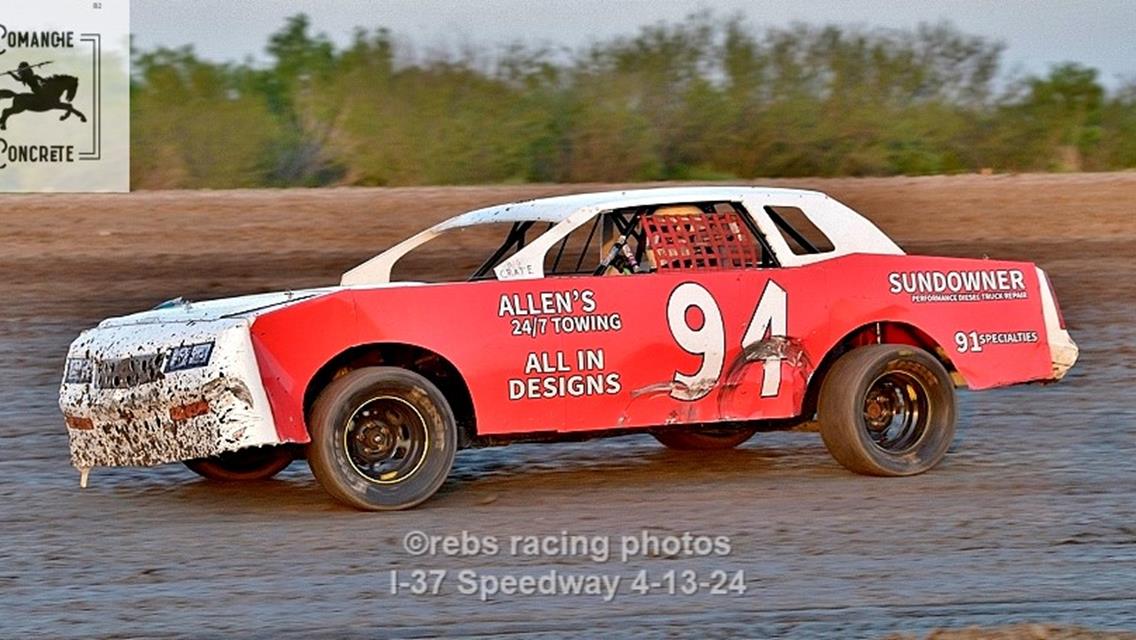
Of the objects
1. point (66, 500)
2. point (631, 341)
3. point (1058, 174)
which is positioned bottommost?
point (66, 500)

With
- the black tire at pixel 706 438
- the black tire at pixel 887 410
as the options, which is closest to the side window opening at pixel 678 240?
the black tire at pixel 887 410

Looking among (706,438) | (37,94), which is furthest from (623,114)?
(706,438)

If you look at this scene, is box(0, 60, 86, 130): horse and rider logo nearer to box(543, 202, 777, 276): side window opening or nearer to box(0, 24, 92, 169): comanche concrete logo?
box(0, 24, 92, 169): comanche concrete logo

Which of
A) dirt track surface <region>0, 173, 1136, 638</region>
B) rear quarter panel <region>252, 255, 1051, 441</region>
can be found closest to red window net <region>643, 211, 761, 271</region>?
rear quarter panel <region>252, 255, 1051, 441</region>

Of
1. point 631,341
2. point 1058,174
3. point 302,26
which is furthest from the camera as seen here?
point 302,26

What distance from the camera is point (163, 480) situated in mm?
10445

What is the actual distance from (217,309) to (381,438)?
935mm

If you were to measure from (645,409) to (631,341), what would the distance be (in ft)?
1.07

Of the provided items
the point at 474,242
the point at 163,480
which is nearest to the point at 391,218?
the point at 474,242

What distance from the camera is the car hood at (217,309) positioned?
30.1 ft

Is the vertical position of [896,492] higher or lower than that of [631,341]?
lower

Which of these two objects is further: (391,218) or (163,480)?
(391,218)

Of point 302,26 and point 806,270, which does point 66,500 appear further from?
point 302,26

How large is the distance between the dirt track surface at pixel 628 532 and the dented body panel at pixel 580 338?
1.44ft
